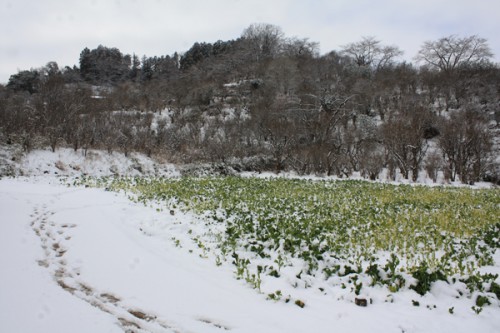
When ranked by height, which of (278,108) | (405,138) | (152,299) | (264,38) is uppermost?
(264,38)

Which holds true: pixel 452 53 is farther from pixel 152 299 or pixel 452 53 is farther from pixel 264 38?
pixel 152 299

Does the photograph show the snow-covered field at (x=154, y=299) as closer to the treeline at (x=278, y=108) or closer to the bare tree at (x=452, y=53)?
the treeline at (x=278, y=108)

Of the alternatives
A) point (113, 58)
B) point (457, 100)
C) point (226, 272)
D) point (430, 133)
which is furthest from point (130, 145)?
point (113, 58)

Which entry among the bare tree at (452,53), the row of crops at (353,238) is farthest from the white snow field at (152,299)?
the bare tree at (452,53)

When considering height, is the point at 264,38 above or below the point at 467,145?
above

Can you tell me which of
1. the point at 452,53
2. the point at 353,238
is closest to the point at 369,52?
the point at 452,53

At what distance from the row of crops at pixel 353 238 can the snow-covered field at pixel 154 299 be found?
37cm

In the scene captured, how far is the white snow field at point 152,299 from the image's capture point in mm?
4152

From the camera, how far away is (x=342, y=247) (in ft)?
22.7

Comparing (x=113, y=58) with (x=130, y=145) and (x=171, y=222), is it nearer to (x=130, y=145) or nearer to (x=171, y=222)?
(x=130, y=145)

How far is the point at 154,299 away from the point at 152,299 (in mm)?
30

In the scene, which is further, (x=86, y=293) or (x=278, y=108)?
(x=278, y=108)

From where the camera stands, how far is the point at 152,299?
4809 millimetres

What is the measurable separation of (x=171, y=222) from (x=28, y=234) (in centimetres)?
339
